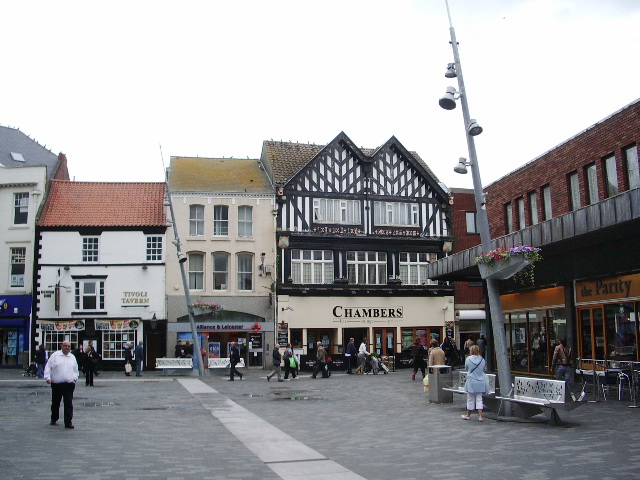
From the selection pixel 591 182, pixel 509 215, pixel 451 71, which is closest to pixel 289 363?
Answer: pixel 509 215

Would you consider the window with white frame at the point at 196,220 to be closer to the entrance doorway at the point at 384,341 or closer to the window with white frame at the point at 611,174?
the entrance doorway at the point at 384,341

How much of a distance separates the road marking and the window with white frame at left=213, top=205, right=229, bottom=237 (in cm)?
2188

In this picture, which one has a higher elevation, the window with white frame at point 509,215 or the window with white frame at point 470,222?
the window with white frame at point 470,222

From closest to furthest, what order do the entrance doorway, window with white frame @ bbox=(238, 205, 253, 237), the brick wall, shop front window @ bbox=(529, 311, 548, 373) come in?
the brick wall → shop front window @ bbox=(529, 311, 548, 373) → window with white frame @ bbox=(238, 205, 253, 237) → the entrance doorway

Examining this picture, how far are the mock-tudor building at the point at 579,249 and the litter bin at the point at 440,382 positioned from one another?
4.36 meters

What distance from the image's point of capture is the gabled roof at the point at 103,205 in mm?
37594

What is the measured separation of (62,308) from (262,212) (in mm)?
11517

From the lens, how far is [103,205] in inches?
1533

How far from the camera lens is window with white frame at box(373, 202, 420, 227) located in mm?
40562

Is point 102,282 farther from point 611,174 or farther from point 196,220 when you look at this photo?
point 611,174

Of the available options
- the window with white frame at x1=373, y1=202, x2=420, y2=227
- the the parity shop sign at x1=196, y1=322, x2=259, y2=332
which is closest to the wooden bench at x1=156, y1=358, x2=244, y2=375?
the the parity shop sign at x1=196, y1=322, x2=259, y2=332

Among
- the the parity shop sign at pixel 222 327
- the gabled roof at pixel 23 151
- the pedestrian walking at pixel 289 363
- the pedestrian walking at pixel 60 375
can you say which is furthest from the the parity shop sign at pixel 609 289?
the gabled roof at pixel 23 151

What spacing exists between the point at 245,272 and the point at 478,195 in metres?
25.3

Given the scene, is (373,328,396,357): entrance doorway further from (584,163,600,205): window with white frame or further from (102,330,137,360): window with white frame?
(584,163,600,205): window with white frame
